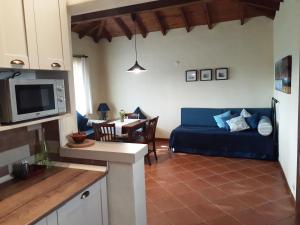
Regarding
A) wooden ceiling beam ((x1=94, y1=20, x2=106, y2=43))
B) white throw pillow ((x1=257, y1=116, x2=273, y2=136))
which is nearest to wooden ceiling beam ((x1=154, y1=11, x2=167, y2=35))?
wooden ceiling beam ((x1=94, y1=20, x2=106, y2=43))

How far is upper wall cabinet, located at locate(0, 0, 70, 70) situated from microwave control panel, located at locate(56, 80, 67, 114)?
0.38 ft

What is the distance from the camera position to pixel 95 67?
6.49 metres

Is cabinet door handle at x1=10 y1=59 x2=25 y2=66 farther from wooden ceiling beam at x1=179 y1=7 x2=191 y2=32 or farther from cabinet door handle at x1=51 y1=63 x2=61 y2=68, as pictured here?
wooden ceiling beam at x1=179 y1=7 x2=191 y2=32

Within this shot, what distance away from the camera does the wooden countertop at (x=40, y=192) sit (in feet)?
4.07

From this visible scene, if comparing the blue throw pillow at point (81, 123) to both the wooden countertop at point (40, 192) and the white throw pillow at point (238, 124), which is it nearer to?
the white throw pillow at point (238, 124)

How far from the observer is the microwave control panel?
5.81 ft

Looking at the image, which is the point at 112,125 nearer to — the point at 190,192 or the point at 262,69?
the point at 190,192

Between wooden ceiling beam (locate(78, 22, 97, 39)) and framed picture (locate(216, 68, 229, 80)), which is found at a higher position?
wooden ceiling beam (locate(78, 22, 97, 39))

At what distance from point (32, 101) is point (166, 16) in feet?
14.6

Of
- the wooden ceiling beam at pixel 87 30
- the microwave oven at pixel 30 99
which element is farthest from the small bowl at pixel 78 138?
the wooden ceiling beam at pixel 87 30

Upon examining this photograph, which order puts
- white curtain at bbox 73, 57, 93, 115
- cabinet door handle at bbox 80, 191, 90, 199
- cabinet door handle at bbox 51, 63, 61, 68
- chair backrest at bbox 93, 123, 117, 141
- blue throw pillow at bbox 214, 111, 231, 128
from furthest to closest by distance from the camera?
white curtain at bbox 73, 57, 93, 115 < blue throw pillow at bbox 214, 111, 231, 128 < chair backrest at bbox 93, 123, 117, 141 < cabinet door handle at bbox 51, 63, 61, 68 < cabinet door handle at bbox 80, 191, 90, 199

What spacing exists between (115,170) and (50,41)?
1023 millimetres

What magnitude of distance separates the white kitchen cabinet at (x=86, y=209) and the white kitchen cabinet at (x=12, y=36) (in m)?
0.87

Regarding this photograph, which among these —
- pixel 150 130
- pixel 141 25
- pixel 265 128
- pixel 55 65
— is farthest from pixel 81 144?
pixel 141 25
